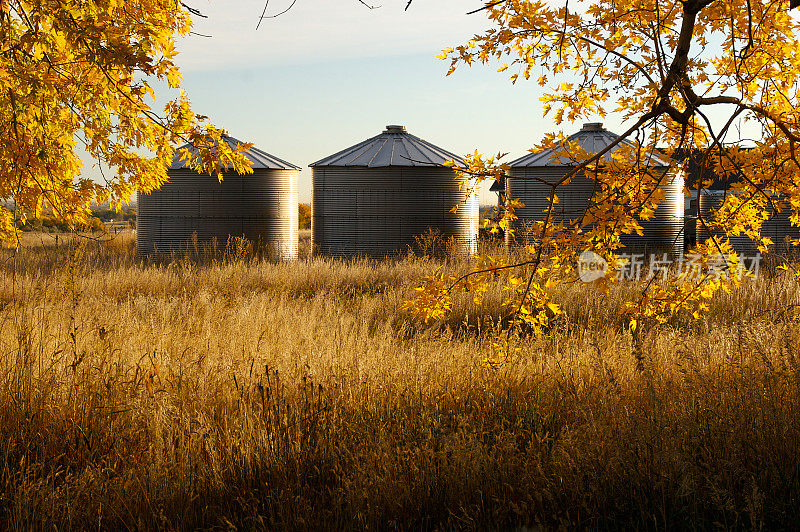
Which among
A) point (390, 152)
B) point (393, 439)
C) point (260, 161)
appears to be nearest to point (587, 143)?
point (390, 152)

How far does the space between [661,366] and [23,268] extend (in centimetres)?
1168

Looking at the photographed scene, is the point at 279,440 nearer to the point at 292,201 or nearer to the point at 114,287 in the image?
the point at 114,287

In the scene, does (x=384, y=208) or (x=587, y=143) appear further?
(x=587, y=143)

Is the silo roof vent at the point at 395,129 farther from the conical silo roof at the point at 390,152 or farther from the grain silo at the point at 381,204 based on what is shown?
the grain silo at the point at 381,204

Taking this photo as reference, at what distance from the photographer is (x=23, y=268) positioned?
12695 mm

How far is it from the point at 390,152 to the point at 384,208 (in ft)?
4.66

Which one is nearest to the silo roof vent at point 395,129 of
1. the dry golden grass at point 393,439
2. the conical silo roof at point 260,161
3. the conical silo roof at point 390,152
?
the conical silo roof at point 390,152

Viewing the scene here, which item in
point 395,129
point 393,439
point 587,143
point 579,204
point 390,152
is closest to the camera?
point 393,439

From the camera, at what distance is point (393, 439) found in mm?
3625

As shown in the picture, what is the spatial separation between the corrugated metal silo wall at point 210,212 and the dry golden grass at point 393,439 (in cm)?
992

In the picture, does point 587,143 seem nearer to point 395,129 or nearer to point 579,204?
point 579,204

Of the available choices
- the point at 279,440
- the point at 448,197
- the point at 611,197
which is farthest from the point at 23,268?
the point at 611,197

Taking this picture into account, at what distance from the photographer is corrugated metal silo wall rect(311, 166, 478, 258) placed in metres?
Result: 15.4

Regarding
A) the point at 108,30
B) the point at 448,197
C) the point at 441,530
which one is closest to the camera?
the point at 441,530
